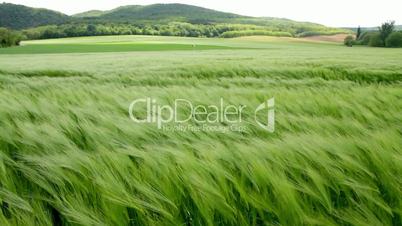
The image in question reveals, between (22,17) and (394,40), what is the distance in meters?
88.4

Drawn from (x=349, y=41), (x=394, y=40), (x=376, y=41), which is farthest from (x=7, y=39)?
(x=394, y=40)

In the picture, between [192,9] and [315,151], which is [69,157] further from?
[192,9]

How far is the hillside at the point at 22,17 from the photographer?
268 feet

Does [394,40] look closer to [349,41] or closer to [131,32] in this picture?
[349,41]

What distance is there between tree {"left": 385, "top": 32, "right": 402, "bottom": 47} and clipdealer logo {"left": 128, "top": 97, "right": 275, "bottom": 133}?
43720 mm

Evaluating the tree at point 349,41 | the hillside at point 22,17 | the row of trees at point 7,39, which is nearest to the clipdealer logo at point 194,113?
the tree at point 349,41

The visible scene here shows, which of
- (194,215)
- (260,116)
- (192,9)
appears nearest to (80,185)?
(194,215)

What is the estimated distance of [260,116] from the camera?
169 cm

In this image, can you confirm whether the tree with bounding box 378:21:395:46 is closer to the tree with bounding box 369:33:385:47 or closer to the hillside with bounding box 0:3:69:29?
the tree with bounding box 369:33:385:47

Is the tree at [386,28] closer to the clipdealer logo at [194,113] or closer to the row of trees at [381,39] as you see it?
the row of trees at [381,39]

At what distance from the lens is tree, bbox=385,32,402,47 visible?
38.4 metres

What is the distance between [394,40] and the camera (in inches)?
1535

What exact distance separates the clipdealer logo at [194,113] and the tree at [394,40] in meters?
43.7

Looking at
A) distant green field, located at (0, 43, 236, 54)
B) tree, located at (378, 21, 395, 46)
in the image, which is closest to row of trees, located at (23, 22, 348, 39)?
tree, located at (378, 21, 395, 46)
